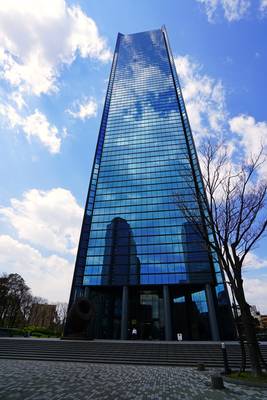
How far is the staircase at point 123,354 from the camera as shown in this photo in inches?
628

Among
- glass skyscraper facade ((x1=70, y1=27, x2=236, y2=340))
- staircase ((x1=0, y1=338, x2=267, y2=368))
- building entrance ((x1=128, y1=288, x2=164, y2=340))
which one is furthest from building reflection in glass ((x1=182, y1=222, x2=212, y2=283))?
staircase ((x1=0, y1=338, x2=267, y2=368))

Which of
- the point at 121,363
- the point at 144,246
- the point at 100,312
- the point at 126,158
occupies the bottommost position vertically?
the point at 121,363

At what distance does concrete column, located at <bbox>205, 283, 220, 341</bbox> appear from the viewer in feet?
113

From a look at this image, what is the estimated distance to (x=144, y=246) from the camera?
145 ft

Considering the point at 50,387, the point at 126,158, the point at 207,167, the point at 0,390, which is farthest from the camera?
the point at 126,158

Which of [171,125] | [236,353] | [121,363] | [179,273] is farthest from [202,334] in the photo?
[171,125]

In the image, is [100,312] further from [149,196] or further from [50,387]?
[50,387]

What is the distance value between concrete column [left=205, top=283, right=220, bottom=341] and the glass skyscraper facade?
147 mm

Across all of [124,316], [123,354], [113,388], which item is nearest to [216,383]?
[113,388]

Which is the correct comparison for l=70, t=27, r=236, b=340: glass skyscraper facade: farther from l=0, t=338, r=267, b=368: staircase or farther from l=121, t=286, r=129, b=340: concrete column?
l=0, t=338, r=267, b=368: staircase

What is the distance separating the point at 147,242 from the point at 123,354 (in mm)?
27082

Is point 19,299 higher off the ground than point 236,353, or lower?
higher

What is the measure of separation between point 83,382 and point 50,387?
1617 millimetres

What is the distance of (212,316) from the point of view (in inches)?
1431
